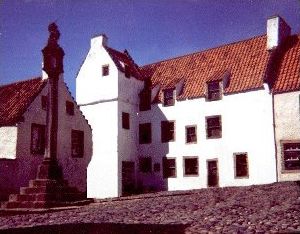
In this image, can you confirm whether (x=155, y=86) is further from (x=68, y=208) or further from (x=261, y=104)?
(x=68, y=208)

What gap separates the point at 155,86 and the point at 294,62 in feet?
36.8

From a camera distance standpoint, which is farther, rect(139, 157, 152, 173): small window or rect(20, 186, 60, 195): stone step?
rect(139, 157, 152, 173): small window

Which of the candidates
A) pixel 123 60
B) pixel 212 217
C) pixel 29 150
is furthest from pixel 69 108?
pixel 212 217

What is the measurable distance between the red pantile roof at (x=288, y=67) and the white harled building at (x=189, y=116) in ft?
0.25

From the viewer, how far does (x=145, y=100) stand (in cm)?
3158

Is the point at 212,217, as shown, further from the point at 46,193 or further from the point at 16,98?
the point at 16,98

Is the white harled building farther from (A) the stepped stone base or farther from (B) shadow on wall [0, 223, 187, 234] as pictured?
(B) shadow on wall [0, 223, 187, 234]

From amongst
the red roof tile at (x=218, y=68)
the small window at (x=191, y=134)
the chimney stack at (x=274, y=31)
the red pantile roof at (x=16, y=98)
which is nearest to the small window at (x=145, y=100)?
the red roof tile at (x=218, y=68)

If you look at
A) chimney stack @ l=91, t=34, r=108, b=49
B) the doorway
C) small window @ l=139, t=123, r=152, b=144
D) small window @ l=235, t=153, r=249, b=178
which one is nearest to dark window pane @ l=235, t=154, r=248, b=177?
small window @ l=235, t=153, r=249, b=178

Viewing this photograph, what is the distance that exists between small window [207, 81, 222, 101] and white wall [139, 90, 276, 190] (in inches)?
17.5

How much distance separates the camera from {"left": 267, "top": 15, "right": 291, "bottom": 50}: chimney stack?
1072 inches

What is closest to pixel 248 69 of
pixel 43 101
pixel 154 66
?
pixel 154 66

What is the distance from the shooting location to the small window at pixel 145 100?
31250 mm

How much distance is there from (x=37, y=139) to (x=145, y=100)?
36.3ft
